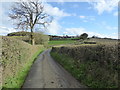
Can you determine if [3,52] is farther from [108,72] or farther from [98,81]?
[108,72]

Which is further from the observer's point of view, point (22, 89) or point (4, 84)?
point (22, 89)

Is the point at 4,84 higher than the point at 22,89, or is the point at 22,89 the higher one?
the point at 4,84

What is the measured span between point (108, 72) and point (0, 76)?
Answer: 5151 mm

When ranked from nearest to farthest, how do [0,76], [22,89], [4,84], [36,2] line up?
[0,76]
[4,84]
[22,89]
[36,2]

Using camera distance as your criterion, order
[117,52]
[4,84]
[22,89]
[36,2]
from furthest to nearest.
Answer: [36,2]
[117,52]
[22,89]
[4,84]

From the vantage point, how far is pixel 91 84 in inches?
223

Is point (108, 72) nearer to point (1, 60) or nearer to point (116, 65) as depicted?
point (116, 65)

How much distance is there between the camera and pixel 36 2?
28.2m

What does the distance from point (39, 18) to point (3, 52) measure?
25414mm

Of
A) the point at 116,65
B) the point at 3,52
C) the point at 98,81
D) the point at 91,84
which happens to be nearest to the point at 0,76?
the point at 3,52

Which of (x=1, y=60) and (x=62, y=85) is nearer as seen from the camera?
(x=1, y=60)

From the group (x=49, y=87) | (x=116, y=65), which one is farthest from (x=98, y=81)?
(x=49, y=87)

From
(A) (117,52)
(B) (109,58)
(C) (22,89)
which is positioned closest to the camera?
(C) (22,89)

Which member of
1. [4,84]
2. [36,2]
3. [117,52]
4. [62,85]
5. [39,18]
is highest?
[36,2]
